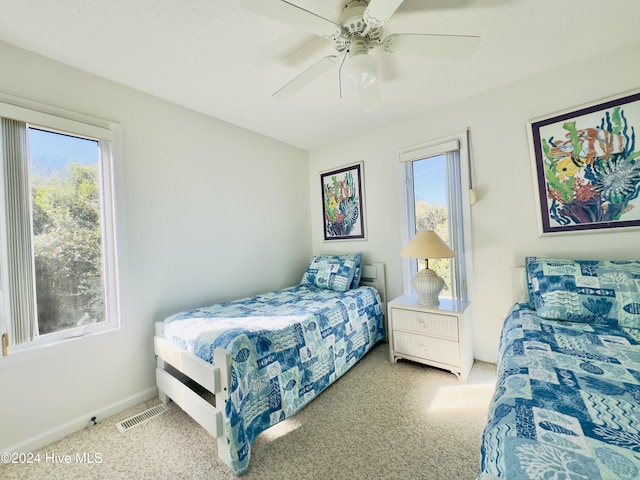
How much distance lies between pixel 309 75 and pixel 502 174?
1.80m

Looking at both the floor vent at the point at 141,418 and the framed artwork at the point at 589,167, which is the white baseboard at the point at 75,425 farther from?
the framed artwork at the point at 589,167

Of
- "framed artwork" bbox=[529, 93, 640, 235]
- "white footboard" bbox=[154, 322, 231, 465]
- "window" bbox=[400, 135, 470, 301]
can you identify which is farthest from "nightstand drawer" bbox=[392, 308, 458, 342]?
"white footboard" bbox=[154, 322, 231, 465]

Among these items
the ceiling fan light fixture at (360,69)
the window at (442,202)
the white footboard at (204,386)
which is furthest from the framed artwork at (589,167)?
the white footboard at (204,386)

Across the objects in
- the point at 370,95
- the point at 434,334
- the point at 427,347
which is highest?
the point at 370,95

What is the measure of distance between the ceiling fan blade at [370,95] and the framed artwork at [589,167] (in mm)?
1379

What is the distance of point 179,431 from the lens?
67.0 inches

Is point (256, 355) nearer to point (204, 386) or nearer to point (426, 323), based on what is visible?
point (204, 386)

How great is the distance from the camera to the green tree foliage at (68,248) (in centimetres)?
171

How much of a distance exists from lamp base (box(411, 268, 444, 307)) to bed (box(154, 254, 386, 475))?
526mm

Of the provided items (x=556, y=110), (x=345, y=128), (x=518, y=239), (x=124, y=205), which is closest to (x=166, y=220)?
(x=124, y=205)

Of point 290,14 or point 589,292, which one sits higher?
point 290,14

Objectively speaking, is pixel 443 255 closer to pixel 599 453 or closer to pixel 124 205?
pixel 599 453

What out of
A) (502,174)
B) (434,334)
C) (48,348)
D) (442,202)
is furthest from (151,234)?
(502,174)

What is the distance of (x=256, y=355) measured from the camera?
1530mm
